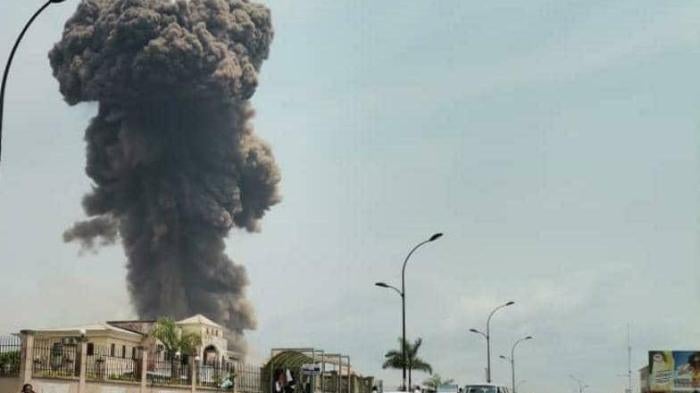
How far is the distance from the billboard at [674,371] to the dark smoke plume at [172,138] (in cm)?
6513

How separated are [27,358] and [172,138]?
105 m

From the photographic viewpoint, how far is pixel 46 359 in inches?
1325

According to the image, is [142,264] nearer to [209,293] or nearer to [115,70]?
[209,293]

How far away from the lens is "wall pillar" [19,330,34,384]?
32.6 meters

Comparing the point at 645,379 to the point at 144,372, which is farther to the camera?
the point at 645,379

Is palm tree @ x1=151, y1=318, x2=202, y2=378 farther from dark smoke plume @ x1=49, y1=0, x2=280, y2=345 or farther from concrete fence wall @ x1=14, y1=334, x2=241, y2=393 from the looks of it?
dark smoke plume @ x1=49, y1=0, x2=280, y2=345

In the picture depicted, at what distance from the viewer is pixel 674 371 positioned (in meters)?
79.7

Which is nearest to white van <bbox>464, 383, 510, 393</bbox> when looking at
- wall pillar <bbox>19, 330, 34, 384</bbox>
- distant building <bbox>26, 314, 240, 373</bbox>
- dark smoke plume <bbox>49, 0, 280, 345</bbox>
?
distant building <bbox>26, 314, 240, 373</bbox>

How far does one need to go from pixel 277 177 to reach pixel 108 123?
25.3 meters

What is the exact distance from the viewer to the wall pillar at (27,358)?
32562mm

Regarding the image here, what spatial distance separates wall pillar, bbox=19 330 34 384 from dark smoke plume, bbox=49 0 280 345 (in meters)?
93.2

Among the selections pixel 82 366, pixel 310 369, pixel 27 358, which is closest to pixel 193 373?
pixel 310 369

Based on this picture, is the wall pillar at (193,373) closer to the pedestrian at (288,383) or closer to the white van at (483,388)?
the pedestrian at (288,383)

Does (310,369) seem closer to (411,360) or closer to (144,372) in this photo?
(144,372)
